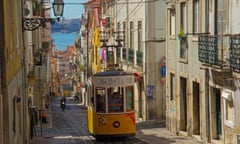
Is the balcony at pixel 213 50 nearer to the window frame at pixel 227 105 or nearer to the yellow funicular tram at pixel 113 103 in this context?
the window frame at pixel 227 105

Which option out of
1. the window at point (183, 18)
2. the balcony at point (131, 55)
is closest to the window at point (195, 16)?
the window at point (183, 18)

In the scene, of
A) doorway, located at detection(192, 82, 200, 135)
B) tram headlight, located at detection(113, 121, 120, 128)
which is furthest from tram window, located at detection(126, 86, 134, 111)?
doorway, located at detection(192, 82, 200, 135)

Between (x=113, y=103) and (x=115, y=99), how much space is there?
0.56 feet

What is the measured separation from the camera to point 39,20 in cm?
2164

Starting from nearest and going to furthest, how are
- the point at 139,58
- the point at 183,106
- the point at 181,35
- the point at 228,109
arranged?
1. the point at 228,109
2. the point at 181,35
3. the point at 183,106
4. the point at 139,58

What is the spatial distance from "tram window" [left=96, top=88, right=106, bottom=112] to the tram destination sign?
9.1 inches

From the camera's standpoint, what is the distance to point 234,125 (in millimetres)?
18312

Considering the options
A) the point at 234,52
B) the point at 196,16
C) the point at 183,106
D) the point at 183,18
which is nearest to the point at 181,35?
the point at 183,18

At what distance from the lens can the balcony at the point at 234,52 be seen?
16.7 m

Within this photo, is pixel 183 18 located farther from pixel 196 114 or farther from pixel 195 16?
pixel 196 114

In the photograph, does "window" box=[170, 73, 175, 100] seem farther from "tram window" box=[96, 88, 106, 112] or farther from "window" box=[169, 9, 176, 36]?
"tram window" box=[96, 88, 106, 112]

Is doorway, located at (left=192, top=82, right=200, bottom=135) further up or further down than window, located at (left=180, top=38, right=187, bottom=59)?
further down

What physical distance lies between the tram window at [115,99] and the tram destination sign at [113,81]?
0.65 ft

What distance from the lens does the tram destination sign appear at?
22625mm
